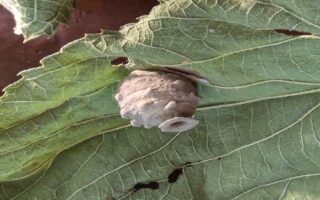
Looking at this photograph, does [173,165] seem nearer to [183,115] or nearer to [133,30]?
[183,115]

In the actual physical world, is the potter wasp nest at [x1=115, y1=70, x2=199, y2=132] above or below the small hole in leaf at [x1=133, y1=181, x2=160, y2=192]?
above

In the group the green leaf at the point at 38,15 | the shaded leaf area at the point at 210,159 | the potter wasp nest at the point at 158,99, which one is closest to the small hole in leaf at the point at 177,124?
the potter wasp nest at the point at 158,99

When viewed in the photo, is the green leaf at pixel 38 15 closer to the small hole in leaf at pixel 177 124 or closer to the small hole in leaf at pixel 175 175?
the small hole in leaf at pixel 177 124

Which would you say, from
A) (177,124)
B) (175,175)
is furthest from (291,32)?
(175,175)

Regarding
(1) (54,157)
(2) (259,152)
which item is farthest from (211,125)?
(1) (54,157)

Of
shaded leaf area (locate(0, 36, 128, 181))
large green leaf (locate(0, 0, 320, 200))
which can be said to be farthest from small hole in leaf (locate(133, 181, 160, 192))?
shaded leaf area (locate(0, 36, 128, 181))

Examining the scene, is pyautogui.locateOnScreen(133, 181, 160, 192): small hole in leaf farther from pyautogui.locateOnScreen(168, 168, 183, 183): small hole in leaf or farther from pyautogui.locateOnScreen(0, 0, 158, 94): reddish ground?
pyautogui.locateOnScreen(0, 0, 158, 94): reddish ground
